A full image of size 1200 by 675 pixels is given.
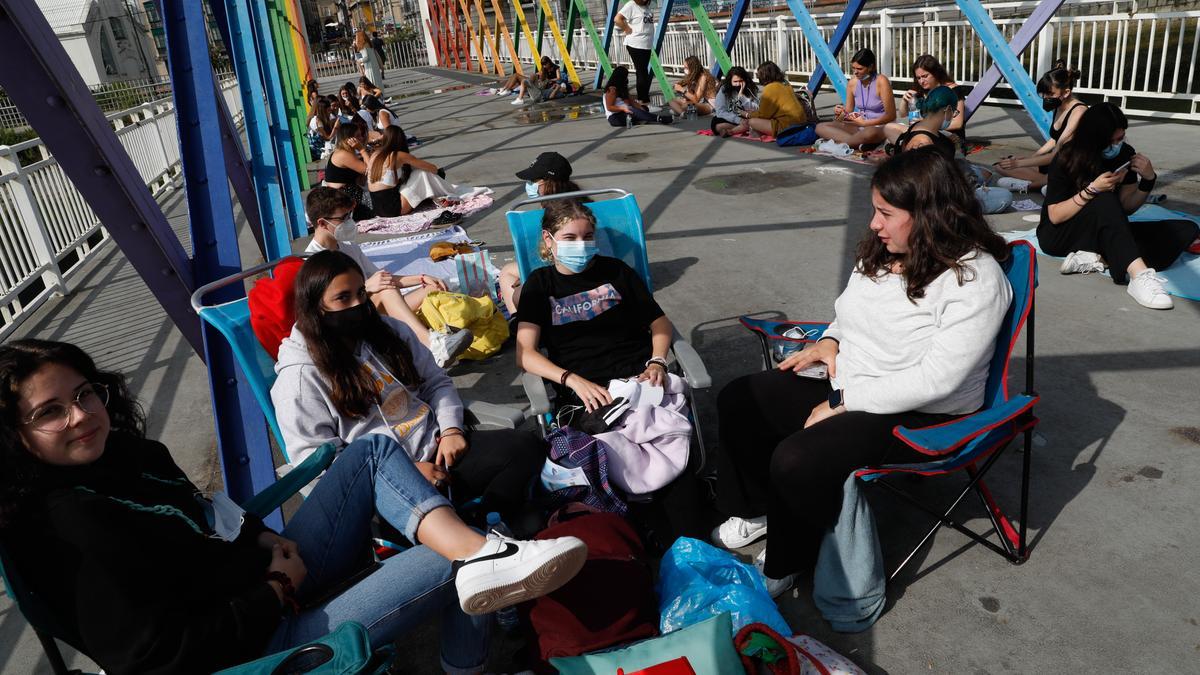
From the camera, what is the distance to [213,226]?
342cm

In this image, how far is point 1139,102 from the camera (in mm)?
8914

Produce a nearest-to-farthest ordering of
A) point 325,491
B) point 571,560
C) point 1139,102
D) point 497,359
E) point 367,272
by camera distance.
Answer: point 571,560 < point 325,491 < point 497,359 < point 367,272 < point 1139,102

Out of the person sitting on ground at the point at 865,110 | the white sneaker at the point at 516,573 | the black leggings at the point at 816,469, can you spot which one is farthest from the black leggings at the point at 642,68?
the white sneaker at the point at 516,573

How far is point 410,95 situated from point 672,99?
44.5 feet

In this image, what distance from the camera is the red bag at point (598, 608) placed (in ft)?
6.92

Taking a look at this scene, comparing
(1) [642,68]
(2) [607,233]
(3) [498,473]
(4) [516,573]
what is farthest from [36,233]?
(1) [642,68]

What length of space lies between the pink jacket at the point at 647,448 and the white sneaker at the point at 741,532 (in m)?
0.27

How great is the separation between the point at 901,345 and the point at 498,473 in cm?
143

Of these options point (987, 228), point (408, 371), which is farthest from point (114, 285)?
point (987, 228)

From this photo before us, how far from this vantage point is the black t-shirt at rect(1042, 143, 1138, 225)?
434cm

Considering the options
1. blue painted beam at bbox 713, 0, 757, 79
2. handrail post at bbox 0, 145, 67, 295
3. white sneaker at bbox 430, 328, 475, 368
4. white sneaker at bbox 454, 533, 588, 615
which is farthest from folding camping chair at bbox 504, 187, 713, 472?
blue painted beam at bbox 713, 0, 757, 79

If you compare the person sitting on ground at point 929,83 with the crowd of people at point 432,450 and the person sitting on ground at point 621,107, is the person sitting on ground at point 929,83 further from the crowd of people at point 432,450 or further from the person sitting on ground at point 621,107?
the crowd of people at point 432,450

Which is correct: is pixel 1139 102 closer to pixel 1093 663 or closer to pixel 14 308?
pixel 1093 663

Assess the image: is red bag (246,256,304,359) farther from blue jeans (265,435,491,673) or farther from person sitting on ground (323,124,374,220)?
person sitting on ground (323,124,374,220)
